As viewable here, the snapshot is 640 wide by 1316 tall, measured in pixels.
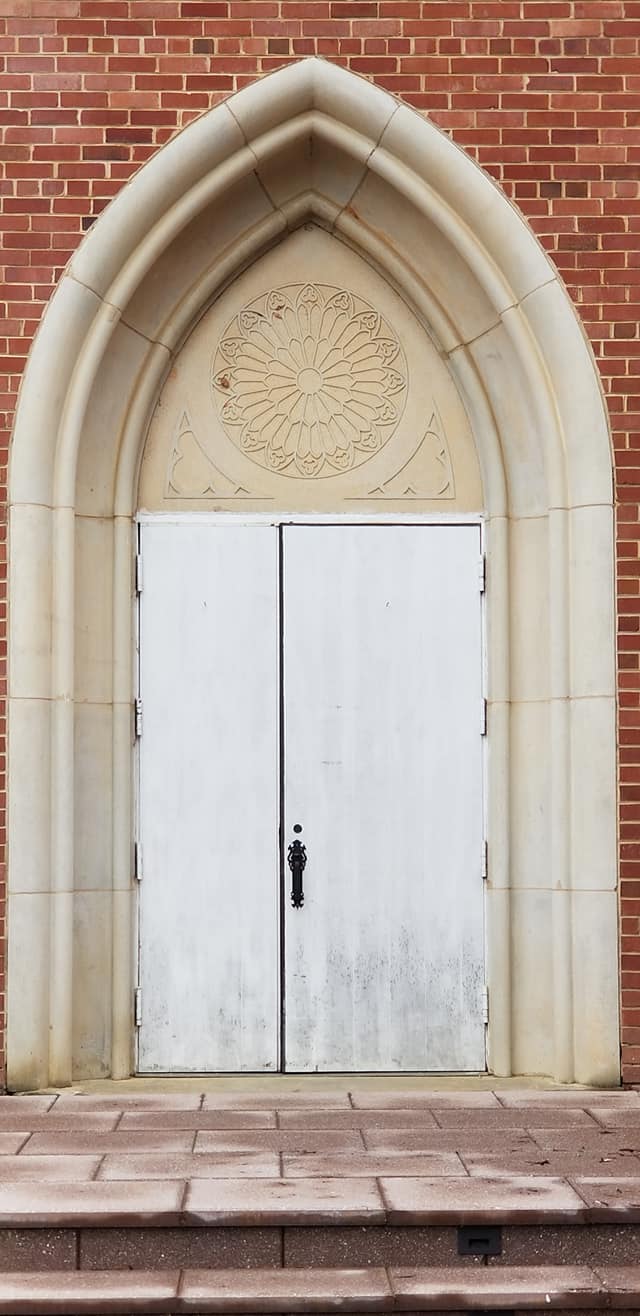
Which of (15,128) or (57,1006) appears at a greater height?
(15,128)

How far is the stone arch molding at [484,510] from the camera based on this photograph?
258 inches

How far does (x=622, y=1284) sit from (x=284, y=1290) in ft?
3.24

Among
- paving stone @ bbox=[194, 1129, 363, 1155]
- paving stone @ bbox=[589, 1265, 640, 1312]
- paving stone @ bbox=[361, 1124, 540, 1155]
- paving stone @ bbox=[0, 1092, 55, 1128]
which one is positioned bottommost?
paving stone @ bbox=[589, 1265, 640, 1312]

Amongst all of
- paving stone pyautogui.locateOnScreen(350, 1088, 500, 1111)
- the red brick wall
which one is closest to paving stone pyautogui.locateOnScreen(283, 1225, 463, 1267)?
paving stone pyautogui.locateOnScreen(350, 1088, 500, 1111)

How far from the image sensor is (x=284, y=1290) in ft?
14.9

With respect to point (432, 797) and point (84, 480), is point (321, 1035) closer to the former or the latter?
point (432, 797)

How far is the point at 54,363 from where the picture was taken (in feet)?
21.6

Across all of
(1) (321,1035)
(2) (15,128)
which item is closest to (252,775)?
(1) (321,1035)

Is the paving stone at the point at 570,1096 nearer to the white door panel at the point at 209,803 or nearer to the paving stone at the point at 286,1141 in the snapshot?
the paving stone at the point at 286,1141

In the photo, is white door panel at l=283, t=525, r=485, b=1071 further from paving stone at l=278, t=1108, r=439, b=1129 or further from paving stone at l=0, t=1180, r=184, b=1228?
paving stone at l=0, t=1180, r=184, b=1228

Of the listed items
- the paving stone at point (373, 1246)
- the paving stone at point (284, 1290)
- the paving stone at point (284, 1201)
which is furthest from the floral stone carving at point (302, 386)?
the paving stone at point (284, 1290)

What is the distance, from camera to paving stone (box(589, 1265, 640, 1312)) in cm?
450

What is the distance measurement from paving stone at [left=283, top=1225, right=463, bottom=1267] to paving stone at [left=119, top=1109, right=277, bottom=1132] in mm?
1088

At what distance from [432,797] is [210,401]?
204 cm
